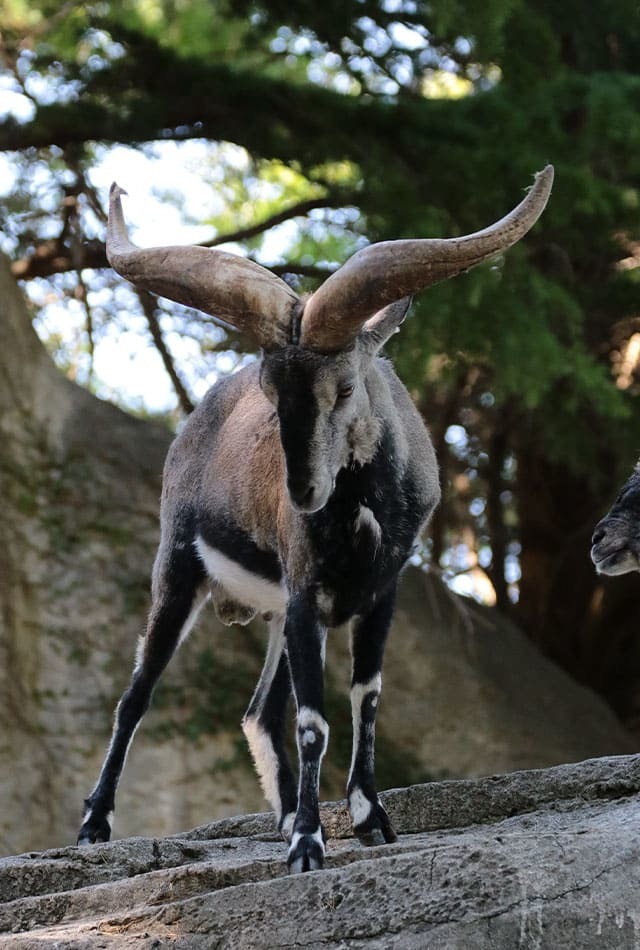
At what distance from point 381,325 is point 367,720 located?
153 centimetres

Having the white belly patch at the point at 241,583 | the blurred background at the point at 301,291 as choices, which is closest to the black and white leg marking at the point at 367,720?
the white belly patch at the point at 241,583

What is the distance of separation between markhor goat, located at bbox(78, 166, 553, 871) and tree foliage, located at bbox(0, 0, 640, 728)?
3309 millimetres

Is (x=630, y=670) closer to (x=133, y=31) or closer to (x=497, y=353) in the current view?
(x=497, y=353)

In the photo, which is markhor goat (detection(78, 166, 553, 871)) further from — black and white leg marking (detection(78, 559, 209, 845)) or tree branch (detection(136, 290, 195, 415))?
tree branch (detection(136, 290, 195, 415))

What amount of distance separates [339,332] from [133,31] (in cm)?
622

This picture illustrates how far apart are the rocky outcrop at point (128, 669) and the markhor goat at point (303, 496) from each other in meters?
4.06

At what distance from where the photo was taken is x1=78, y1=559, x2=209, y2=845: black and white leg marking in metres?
6.62

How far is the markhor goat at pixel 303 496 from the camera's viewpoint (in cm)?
528

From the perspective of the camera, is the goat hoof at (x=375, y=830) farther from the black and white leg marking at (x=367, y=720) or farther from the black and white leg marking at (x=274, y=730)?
the black and white leg marking at (x=274, y=730)

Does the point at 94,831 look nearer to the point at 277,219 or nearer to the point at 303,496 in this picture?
the point at 303,496

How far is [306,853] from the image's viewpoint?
5.05m

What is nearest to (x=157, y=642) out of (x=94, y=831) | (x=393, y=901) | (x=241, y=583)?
(x=241, y=583)

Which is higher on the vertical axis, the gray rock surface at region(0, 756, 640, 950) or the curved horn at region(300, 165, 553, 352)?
the curved horn at region(300, 165, 553, 352)

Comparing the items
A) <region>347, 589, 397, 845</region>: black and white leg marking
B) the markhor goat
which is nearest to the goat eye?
the markhor goat
